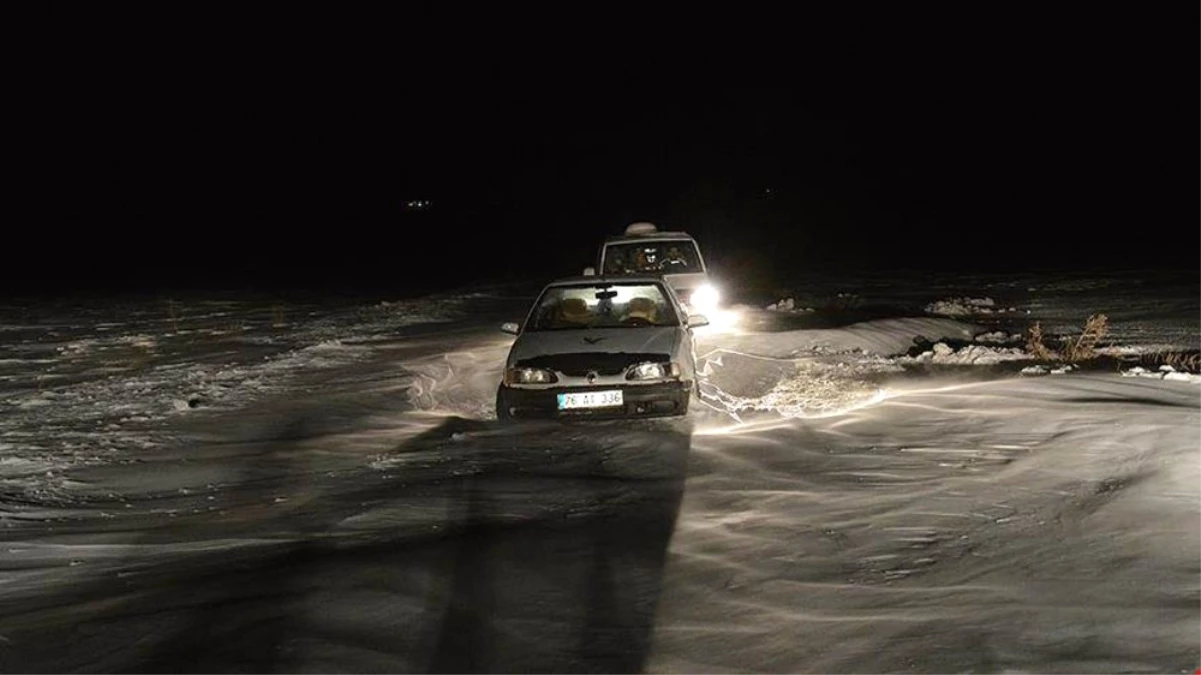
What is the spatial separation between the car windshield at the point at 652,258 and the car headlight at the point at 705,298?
12.4 inches

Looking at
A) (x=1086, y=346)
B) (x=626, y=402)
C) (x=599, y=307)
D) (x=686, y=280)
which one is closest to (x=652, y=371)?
(x=626, y=402)

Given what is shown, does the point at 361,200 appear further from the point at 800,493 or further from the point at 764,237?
the point at 800,493

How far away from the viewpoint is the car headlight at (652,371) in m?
8.71

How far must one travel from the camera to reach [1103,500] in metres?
6.11

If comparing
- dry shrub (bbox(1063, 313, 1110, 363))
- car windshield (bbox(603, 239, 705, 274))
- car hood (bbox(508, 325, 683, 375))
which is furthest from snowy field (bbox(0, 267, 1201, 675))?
car windshield (bbox(603, 239, 705, 274))

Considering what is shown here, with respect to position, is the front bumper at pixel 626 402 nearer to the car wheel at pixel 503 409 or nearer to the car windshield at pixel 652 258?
the car wheel at pixel 503 409

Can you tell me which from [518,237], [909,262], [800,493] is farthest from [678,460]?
[518,237]

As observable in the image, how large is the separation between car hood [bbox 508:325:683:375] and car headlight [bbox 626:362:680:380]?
71 mm

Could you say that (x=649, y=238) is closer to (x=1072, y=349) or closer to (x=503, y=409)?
Answer: (x=1072, y=349)

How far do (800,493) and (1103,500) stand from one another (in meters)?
1.66

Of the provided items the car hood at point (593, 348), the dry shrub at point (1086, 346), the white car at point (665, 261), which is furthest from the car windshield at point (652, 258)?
the car hood at point (593, 348)

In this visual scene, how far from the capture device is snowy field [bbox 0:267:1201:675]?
4301mm

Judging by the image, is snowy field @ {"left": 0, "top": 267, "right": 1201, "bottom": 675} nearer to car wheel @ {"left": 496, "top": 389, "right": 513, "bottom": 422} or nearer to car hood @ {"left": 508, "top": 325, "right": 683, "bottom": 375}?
car wheel @ {"left": 496, "top": 389, "right": 513, "bottom": 422}

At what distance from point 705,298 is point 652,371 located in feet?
19.6
